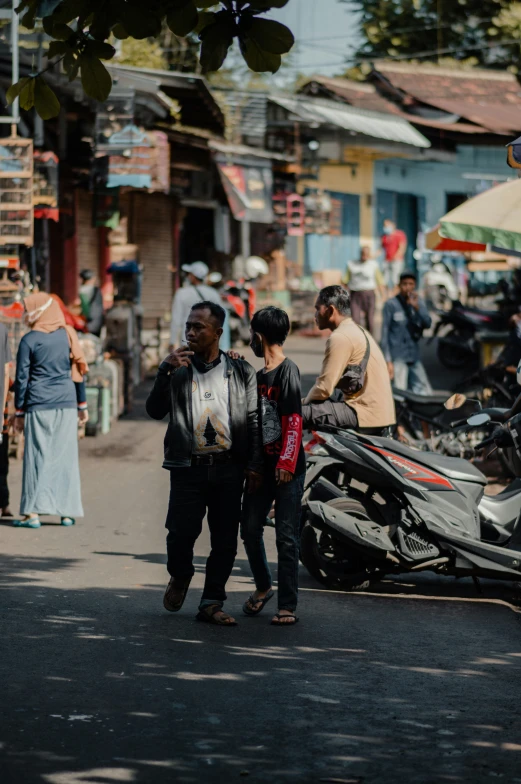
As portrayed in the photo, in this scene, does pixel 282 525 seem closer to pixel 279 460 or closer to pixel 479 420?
pixel 279 460

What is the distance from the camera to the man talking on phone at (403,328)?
14367 millimetres

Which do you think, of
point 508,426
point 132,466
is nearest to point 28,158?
point 132,466

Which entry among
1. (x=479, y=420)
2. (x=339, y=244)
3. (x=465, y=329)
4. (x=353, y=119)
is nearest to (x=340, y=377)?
(x=479, y=420)

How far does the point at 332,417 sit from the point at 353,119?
22797 mm

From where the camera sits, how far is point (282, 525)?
7.24 meters

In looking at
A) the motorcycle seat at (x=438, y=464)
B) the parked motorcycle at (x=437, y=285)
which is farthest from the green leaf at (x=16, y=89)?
the parked motorcycle at (x=437, y=285)

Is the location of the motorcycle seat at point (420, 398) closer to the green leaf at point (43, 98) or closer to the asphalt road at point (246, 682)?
the asphalt road at point (246, 682)

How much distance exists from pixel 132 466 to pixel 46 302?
11.8 ft

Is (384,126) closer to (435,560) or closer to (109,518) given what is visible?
(109,518)

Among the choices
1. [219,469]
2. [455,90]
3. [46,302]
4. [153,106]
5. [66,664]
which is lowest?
[66,664]

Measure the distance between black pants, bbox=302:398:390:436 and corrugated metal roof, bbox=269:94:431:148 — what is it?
67.1 ft

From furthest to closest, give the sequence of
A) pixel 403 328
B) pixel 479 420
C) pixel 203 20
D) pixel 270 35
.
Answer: pixel 403 328 < pixel 479 420 < pixel 203 20 < pixel 270 35

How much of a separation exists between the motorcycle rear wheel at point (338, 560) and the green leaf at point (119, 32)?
3.79 metres

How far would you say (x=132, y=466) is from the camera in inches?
526
